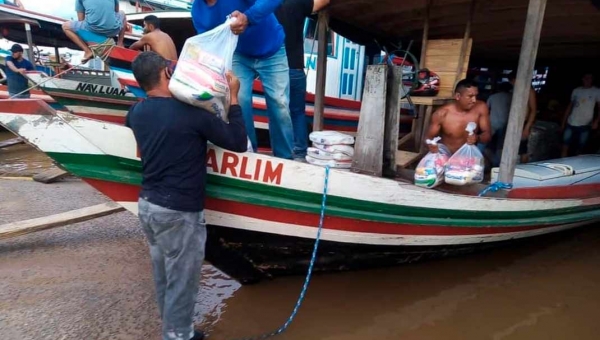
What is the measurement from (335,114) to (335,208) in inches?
171

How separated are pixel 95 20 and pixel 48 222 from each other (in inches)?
135

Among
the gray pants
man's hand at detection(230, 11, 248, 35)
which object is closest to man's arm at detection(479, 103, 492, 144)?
man's hand at detection(230, 11, 248, 35)

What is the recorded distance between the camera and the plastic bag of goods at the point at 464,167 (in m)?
2.91

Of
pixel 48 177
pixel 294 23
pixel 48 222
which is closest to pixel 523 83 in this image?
pixel 294 23

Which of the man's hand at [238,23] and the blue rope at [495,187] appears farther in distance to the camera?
the blue rope at [495,187]

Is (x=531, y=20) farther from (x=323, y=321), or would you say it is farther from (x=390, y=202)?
(x=323, y=321)

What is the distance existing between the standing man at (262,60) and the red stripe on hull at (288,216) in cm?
84

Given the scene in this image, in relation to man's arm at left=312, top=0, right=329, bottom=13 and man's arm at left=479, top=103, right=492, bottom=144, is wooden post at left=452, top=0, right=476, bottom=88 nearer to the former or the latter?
man's arm at left=479, top=103, right=492, bottom=144

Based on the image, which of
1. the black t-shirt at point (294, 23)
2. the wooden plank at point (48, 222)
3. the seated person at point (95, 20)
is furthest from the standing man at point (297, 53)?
the seated person at point (95, 20)

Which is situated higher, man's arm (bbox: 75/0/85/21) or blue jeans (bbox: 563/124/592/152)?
man's arm (bbox: 75/0/85/21)

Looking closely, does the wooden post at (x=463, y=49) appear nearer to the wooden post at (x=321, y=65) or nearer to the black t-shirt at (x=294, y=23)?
the wooden post at (x=321, y=65)

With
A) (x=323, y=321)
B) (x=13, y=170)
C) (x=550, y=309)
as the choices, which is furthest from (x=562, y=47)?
(x=13, y=170)

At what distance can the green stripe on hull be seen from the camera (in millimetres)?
2232

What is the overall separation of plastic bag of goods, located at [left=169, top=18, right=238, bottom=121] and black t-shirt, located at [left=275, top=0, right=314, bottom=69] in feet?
6.80
